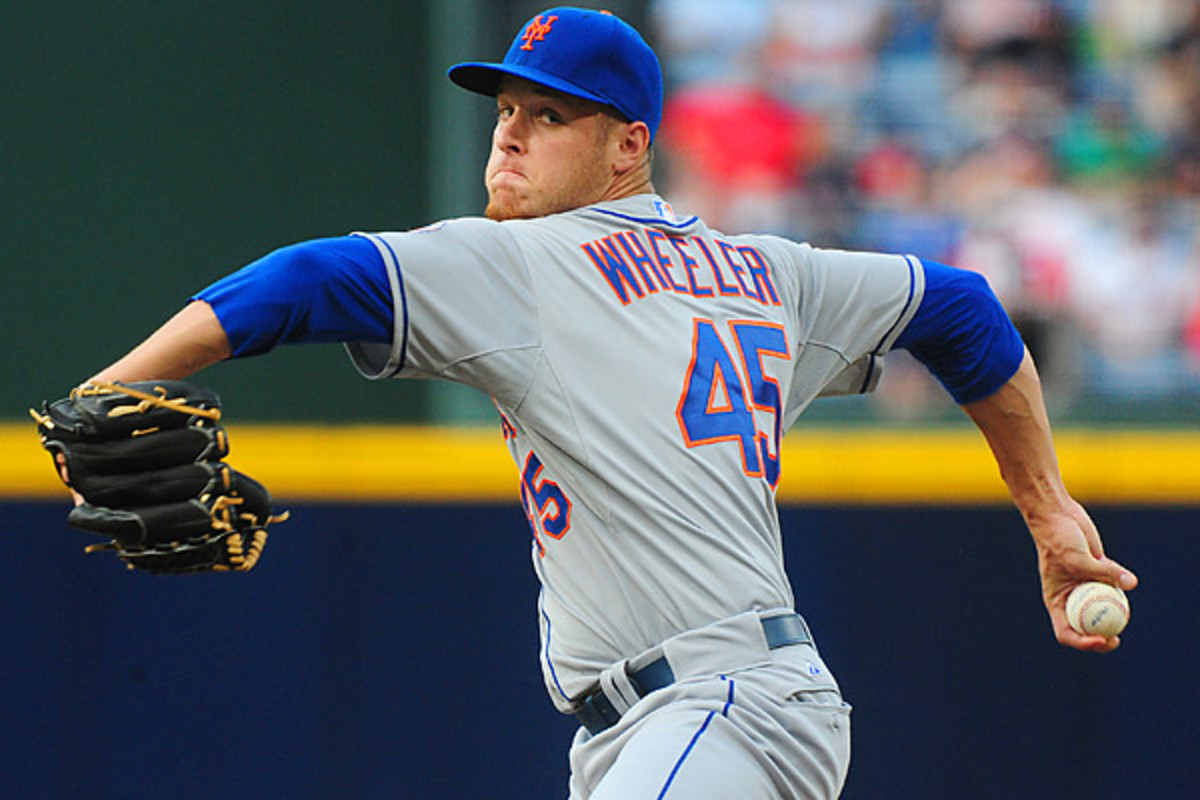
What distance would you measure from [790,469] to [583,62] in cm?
202

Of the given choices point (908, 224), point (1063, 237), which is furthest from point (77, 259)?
point (1063, 237)

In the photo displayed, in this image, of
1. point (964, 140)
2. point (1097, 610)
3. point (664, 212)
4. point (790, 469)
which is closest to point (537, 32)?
point (664, 212)

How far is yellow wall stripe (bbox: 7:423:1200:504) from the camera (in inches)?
186

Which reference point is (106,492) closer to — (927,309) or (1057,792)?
(927,309)

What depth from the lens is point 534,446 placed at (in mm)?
2857

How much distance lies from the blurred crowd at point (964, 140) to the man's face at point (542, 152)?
356 cm

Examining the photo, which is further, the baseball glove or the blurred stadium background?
the blurred stadium background

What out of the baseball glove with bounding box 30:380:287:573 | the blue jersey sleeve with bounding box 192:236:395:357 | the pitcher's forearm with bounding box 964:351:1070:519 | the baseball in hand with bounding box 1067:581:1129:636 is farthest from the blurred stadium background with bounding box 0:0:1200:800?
the baseball glove with bounding box 30:380:287:573

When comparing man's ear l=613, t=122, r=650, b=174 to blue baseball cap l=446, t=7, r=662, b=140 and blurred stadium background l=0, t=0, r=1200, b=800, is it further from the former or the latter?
blurred stadium background l=0, t=0, r=1200, b=800

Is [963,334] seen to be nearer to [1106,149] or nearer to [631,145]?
[631,145]

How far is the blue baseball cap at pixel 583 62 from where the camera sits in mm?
2963

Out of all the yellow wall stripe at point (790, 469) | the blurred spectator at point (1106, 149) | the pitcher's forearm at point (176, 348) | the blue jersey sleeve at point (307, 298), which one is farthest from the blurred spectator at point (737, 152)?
the pitcher's forearm at point (176, 348)

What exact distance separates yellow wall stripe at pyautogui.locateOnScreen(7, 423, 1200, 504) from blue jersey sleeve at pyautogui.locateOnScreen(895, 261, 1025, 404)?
4.59ft

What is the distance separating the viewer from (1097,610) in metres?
3.14
